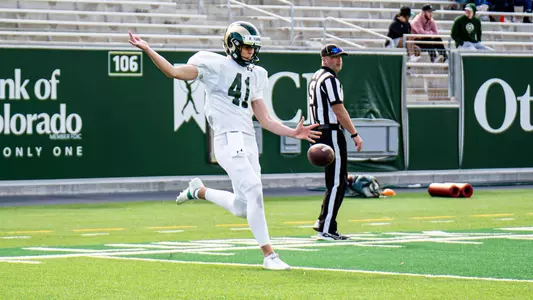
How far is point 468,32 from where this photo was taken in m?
27.5

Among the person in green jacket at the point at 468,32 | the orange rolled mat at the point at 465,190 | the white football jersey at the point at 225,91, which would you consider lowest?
the orange rolled mat at the point at 465,190

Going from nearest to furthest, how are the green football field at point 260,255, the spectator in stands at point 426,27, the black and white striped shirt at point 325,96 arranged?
1. the green football field at point 260,255
2. the black and white striped shirt at point 325,96
3. the spectator in stands at point 426,27

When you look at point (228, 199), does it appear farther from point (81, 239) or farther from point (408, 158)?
point (408, 158)

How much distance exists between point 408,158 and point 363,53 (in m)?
2.27

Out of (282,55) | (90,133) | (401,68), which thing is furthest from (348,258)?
(401,68)

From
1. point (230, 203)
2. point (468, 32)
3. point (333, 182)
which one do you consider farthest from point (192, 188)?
point (468, 32)

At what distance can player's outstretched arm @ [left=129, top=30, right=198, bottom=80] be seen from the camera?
32.6 ft

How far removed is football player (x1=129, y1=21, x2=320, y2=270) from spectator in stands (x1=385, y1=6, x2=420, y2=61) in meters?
16.3

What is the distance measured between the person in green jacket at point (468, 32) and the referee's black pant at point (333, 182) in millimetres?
14227

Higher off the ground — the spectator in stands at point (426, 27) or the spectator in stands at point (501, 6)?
the spectator in stands at point (501, 6)

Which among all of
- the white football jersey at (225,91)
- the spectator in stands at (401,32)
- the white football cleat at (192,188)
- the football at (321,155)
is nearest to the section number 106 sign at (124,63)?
the spectator in stands at (401,32)

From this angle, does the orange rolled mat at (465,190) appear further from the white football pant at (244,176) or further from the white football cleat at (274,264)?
the white football cleat at (274,264)

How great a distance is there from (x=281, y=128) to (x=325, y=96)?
3.19 metres

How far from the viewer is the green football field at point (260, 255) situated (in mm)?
8836
